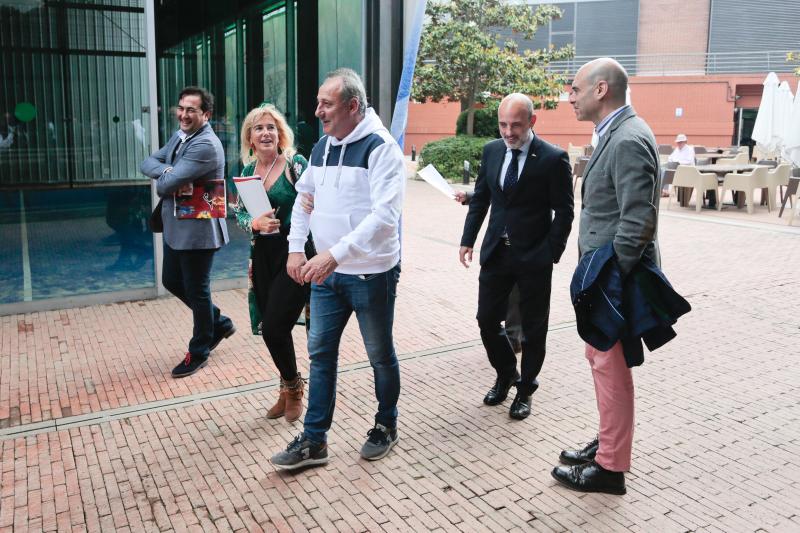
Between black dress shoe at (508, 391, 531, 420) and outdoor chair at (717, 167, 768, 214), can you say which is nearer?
black dress shoe at (508, 391, 531, 420)

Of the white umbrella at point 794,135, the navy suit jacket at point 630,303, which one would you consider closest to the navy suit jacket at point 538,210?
the navy suit jacket at point 630,303

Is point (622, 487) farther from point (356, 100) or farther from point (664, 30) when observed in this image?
point (664, 30)

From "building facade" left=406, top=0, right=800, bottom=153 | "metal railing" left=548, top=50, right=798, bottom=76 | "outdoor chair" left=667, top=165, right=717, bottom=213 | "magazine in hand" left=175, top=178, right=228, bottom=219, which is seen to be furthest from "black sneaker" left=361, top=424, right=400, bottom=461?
"metal railing" left=548, top=50, right=798, bottom=76

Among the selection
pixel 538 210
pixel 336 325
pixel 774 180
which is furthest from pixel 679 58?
pixel 336 325

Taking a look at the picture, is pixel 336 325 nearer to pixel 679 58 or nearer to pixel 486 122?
pixel 486 122

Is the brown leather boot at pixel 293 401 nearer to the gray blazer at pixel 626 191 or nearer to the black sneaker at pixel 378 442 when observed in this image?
the black sneaker at pixel 378 442

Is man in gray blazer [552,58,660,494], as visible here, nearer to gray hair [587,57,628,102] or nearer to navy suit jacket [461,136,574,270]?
gray hair [587,57,628,102]

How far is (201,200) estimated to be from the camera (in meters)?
5.18

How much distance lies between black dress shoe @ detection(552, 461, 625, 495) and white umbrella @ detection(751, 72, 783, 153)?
55.7 ft

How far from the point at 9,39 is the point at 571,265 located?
22.2ft

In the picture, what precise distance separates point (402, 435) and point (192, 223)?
2.08 meters

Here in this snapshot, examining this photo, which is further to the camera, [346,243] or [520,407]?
[520,407]

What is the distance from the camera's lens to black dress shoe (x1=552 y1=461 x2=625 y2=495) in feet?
11.9

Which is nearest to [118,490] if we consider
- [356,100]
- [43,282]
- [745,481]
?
[356,100]
